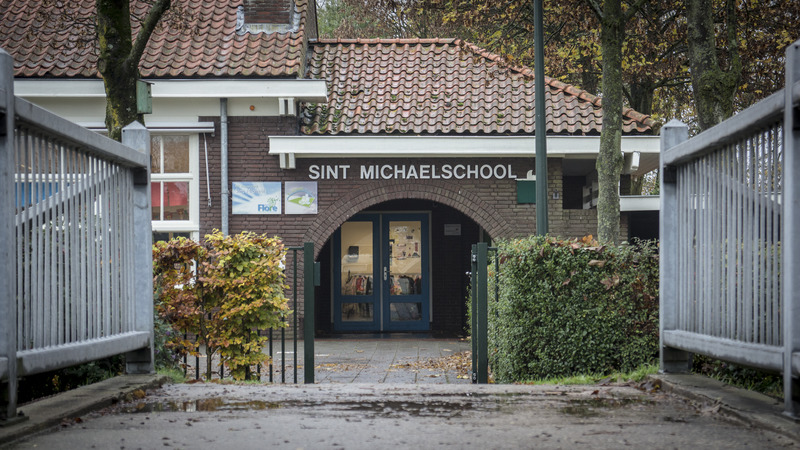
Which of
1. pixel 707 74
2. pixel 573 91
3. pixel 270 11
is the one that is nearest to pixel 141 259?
pixel 707 74

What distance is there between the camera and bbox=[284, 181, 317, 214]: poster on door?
56.7ft

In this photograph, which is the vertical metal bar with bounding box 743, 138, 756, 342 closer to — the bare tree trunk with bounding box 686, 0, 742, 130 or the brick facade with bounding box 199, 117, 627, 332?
the bare tree trunk with bounding box 686, 0, 742, 130

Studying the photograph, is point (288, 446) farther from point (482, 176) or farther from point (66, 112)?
point (66, 112)

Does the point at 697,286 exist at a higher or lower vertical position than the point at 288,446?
higher

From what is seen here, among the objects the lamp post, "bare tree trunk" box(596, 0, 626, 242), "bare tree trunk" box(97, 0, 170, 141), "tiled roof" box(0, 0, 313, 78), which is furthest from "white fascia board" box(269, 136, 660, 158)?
"bare tree trunk" box(97, 0, 170, 141)

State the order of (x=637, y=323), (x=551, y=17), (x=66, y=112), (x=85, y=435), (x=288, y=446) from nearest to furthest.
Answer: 1. (x=288, y=446)
2. (x=85, y=435)
3. (x=637, y=323)
4. (x=66, y=112)
5. (x=551, y=17)

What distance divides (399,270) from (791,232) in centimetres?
1621

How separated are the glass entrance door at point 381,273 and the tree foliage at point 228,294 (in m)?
11.0

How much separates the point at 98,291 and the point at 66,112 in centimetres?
1280

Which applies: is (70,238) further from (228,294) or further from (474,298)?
(474,298)

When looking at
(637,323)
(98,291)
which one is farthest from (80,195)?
(637,323)

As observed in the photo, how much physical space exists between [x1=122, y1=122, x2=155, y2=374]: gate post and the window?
1099 centimetres

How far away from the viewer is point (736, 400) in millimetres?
4988

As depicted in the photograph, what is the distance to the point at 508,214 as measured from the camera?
1741 cm
